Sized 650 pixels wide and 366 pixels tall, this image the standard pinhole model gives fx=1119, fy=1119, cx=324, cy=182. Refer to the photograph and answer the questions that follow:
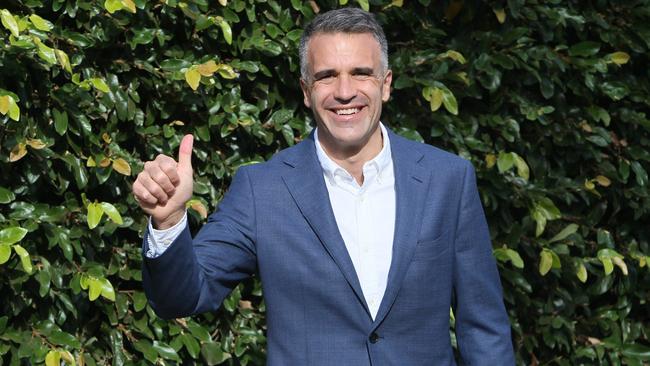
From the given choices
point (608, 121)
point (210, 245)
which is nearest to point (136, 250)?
point (210, 245)

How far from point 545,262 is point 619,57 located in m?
0.90

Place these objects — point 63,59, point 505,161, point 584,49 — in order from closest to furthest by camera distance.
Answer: point 63,59 < point 505,161 < point 584,49

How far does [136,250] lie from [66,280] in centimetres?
25

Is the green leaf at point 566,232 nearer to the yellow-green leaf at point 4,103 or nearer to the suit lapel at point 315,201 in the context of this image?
the suit lapel at point 315,201

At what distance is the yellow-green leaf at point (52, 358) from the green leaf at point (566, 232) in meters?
1.99

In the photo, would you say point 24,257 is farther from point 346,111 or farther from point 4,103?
point 346,111

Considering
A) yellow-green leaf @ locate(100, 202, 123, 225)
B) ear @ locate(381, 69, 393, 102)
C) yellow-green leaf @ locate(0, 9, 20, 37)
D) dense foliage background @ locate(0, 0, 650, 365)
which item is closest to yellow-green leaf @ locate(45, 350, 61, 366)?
dense foliage background @ locate(0, 0, 650, 365)

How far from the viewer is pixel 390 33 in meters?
4.36

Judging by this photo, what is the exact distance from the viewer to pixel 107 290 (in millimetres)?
3572

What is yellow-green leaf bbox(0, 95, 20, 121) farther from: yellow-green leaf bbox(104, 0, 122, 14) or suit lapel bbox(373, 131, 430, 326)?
suit lapel bbox(373, 131, 430, 326)

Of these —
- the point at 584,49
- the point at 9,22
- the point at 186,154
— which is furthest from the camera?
the point at 584,49

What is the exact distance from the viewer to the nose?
9.53ft

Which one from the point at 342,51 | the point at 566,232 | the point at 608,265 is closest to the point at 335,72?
the point at 342,51

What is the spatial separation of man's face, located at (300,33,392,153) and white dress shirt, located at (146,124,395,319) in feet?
0.24
